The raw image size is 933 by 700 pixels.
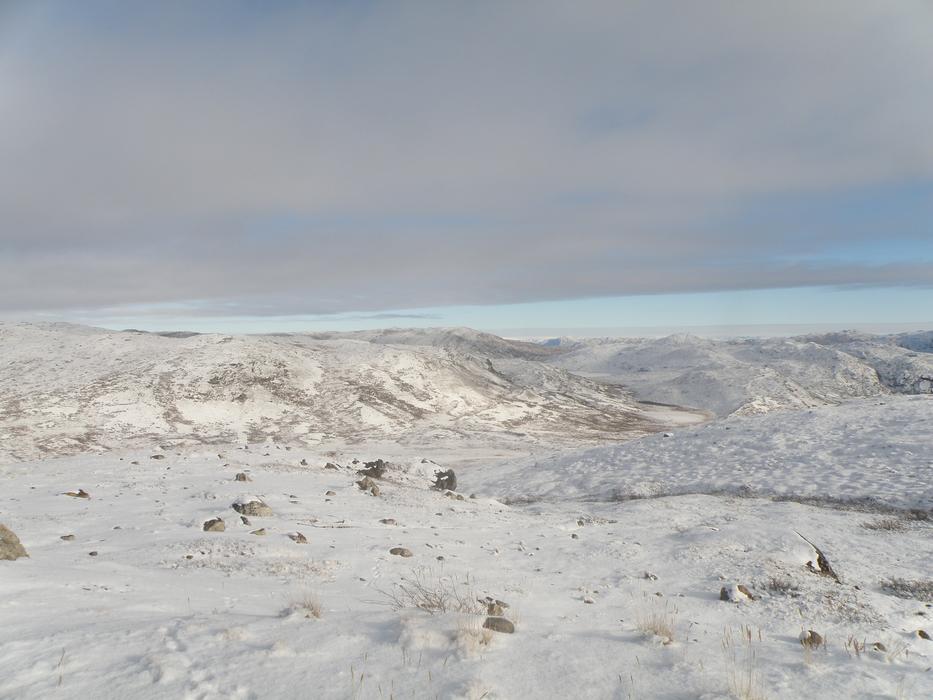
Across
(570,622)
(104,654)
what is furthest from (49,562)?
(570,622)

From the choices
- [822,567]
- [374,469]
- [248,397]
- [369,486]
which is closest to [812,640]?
[822,567]

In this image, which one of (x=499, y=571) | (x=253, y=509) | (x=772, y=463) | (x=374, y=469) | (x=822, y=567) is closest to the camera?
(x=499, y=571)

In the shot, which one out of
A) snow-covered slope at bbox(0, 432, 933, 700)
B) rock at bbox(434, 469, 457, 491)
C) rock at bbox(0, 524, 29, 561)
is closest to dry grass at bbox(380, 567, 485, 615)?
snow-covered slope at bbox(0, 432, 933, 700)

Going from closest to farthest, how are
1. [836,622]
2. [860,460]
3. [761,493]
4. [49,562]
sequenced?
[836,622], [49,562], [761,493], [860,460]

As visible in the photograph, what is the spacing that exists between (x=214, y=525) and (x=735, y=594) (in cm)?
948

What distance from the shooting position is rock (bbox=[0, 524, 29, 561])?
816 cm

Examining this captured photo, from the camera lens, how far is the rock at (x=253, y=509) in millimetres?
12695

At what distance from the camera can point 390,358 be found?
6247 cm

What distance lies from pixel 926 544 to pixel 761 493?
6.89 meters

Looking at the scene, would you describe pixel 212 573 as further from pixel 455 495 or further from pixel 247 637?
pixel 455 495

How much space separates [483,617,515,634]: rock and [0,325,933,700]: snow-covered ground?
101 mm

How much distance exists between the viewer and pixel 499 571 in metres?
10.1

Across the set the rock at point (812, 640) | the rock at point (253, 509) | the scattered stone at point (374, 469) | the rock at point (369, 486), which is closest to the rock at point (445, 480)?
the scattered stone at point (374, 469)

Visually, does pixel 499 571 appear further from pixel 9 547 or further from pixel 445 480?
pixel 445 480
